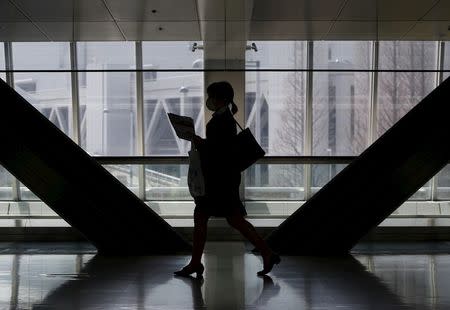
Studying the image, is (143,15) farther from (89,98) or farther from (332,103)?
(332,103)

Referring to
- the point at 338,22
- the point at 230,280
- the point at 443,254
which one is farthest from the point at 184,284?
the point at 338,22

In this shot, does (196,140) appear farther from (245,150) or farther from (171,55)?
(171,55)

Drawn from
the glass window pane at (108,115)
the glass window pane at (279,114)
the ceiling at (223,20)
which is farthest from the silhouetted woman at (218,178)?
Result: the glass window pane at (108,115)

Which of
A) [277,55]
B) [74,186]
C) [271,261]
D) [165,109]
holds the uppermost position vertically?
[277,55]

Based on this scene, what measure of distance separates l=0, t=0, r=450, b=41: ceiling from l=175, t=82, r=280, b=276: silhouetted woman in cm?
Result: 169

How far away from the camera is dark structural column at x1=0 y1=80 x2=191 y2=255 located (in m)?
4.63

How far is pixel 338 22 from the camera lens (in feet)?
19.5

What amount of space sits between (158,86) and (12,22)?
3965 mm

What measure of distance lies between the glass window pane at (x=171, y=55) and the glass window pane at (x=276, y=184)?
3.37m

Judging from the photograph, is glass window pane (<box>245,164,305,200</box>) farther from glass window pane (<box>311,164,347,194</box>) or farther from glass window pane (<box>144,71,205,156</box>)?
glass window pane (<box>144,71,205,156</box>)

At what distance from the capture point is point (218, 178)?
12.2 ft

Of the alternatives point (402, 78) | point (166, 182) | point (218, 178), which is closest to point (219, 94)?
point (218, 178)

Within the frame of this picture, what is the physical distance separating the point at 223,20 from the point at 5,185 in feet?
20.2

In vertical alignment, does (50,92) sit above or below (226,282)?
above
